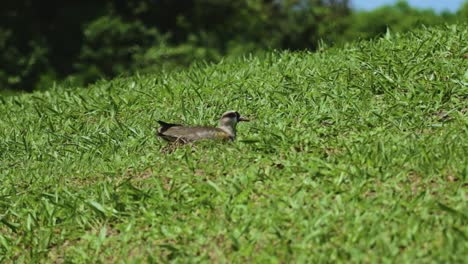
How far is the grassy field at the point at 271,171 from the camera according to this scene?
17.1 ft

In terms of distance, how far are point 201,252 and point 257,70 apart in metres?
4.83

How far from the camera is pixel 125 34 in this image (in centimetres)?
1989

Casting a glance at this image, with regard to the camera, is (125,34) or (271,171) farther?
(125,34)

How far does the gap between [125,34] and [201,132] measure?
13285 millimetres

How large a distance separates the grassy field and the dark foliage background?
971cm

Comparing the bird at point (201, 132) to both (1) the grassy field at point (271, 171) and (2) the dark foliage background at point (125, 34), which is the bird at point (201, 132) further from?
(2) the dark foliage background at point (125, 34)

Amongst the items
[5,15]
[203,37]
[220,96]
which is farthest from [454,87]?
[5,15]

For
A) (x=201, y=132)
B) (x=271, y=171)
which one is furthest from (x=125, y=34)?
(x=271, y=171)

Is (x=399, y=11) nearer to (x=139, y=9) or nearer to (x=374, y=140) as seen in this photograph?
(x=139, y=9)

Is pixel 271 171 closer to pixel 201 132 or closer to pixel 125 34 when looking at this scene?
pixel 201 132

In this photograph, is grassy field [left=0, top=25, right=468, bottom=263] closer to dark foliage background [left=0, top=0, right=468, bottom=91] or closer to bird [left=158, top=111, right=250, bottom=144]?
bird [left=158, top=111, right=250, bottom=144]

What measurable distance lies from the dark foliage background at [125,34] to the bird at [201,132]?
1121 cm

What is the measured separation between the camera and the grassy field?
5.21 m

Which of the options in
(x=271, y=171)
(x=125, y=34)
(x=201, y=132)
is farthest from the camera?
(x=125, y=34)
